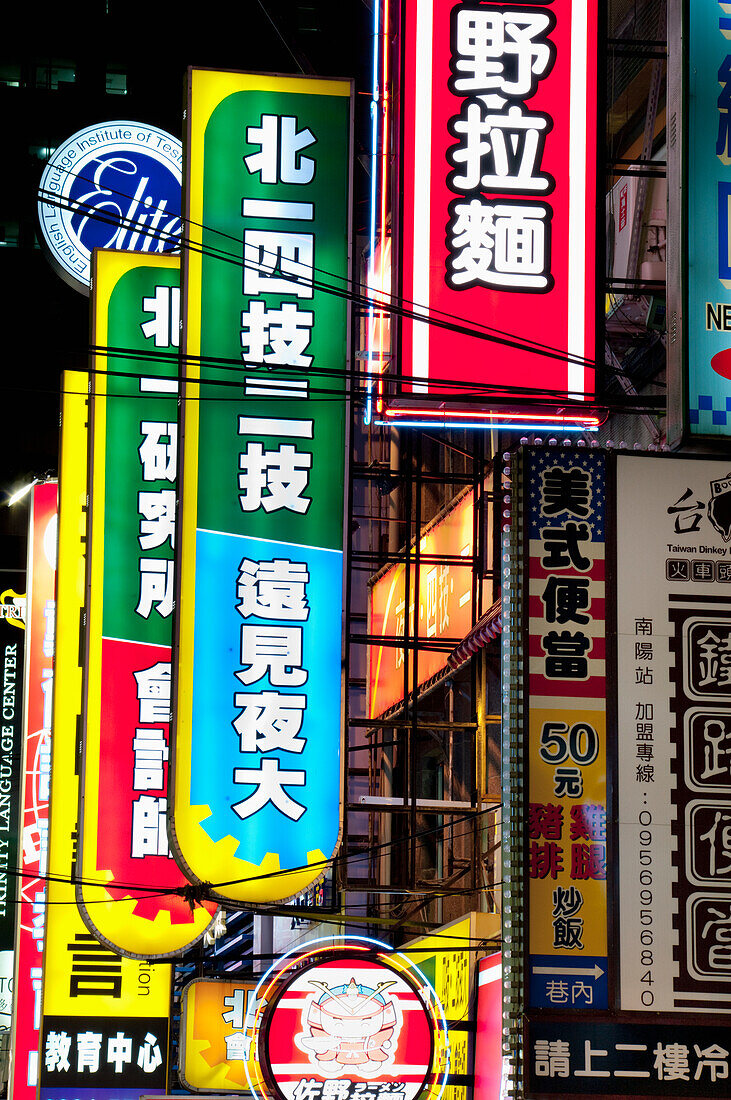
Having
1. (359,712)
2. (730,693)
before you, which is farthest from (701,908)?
(359,712)

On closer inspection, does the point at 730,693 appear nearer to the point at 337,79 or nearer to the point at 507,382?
the point at 507,382

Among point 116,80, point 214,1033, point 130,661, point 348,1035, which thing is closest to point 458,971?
point 214,1033

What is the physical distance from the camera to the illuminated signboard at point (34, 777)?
18.9 metres

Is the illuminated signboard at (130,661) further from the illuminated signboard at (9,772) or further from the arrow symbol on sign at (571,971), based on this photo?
the illuminated signboard at (9,772)

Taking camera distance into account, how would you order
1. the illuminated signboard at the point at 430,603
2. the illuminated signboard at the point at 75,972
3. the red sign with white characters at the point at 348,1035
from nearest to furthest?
the red sign with white characters at the point at 348,1035 → the illuminated signboard at the point at 75,972 → the illuminated signboard at the point at 430,603

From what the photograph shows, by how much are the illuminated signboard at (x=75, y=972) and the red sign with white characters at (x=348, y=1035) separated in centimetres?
409

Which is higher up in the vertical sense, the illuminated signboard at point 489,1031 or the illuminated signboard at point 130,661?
the illuminated signboard at point 130,661

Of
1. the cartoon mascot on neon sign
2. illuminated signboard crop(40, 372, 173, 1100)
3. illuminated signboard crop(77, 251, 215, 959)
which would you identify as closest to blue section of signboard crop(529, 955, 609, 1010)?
the cartoon mascot on neon sign

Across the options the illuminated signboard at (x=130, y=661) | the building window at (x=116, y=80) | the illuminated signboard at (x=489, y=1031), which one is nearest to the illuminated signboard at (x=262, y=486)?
the illuminated signboard at (x=130, y=661)

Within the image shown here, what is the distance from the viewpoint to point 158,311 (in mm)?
16484

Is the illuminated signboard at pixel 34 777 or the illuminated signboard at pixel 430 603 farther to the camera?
the illuminated signboard at pixel 34 777

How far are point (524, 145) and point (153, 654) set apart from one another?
6212 mm

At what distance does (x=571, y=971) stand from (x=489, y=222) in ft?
17.0

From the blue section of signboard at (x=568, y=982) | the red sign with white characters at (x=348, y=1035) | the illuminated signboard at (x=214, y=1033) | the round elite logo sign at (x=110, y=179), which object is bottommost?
the illuminated signboard at (x=214, y=1033)
